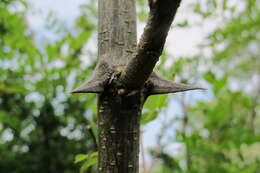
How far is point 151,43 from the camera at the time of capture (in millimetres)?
513

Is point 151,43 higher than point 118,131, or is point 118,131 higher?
point 151,43

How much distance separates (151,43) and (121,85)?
13 centimetres

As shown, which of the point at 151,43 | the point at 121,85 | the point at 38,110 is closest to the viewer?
the point at 151,43

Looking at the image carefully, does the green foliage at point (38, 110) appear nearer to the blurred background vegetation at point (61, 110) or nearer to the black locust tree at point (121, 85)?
the blurred background vegetation at point (61, 110)

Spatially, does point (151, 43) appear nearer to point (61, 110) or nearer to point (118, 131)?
point (118, 131)

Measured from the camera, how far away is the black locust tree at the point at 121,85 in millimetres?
581

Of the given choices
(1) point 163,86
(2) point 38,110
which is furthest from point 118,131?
(2) point 38,110

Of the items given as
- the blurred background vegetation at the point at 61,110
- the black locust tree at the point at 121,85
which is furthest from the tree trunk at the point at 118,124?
the blurred background vegetation at the point at 61,110

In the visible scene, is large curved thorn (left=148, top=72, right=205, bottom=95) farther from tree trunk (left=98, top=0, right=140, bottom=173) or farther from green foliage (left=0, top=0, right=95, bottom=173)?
green foliage (left=0, top=0, right=95, bottom=173)

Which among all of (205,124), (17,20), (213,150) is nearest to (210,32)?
(205,124)

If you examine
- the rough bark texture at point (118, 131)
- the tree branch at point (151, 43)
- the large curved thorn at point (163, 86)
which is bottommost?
the rough bark texture at point (118, 131)

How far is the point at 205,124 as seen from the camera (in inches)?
70.9

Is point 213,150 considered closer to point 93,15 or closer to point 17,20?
point 17,20

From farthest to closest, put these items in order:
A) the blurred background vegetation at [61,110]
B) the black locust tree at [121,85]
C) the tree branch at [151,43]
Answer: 1. the blurred background vegetation at [61,110]
2. the black locust tree at [121,85]
3. the tree branch at [151,43]
